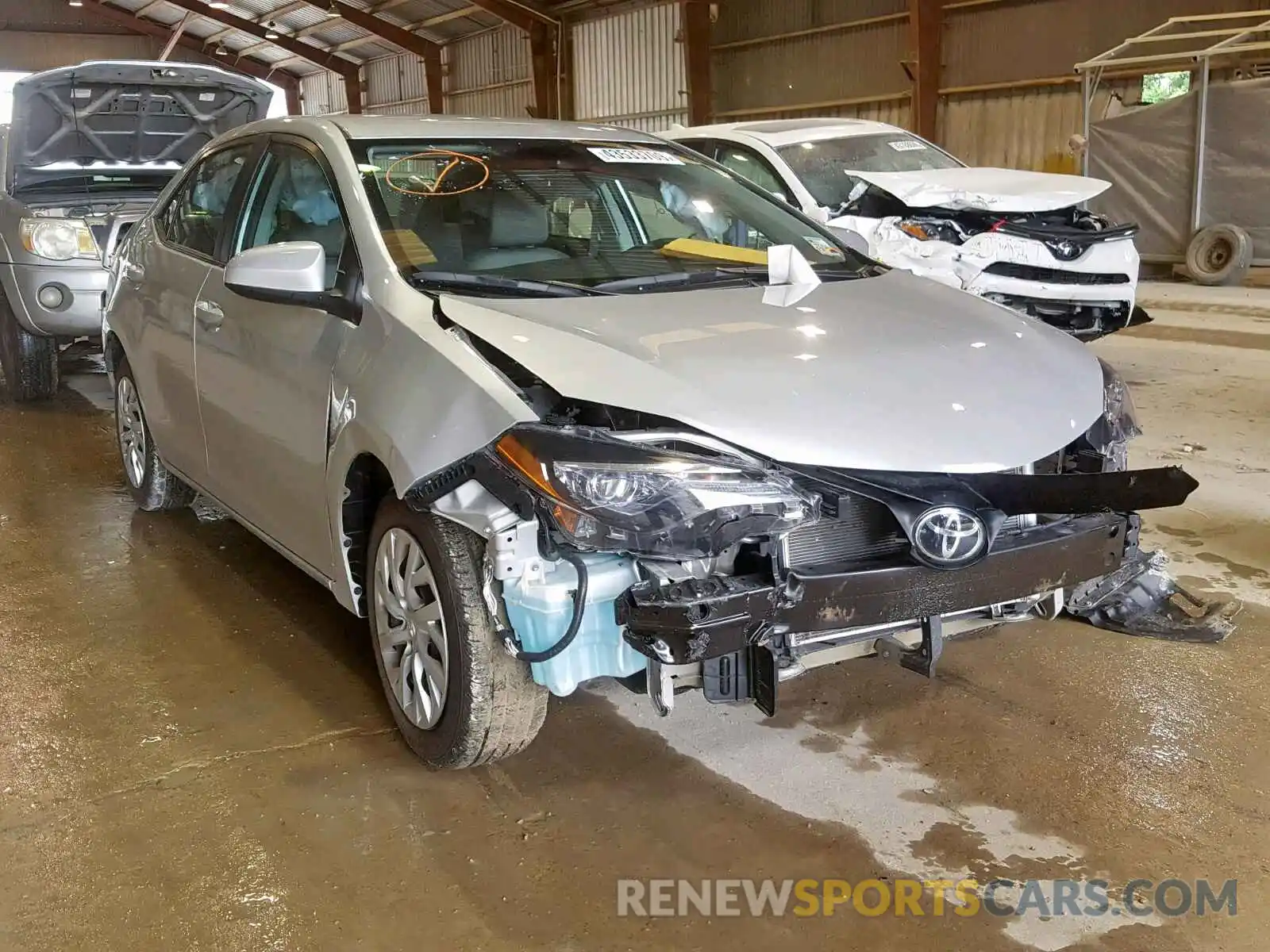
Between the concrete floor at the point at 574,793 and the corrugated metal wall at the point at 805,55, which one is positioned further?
the corrugated metal wall at the point at 805,55

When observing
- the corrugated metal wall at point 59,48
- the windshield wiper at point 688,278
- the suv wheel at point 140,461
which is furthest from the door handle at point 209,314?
the corrugated metal wall at point 59,48

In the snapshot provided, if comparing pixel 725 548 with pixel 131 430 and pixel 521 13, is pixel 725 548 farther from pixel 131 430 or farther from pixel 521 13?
pixel 521 13

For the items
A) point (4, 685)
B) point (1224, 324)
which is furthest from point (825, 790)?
point (1224, 324)

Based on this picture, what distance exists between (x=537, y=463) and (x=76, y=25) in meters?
31.5

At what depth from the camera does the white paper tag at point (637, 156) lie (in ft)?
11.6

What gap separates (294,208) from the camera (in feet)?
10.9

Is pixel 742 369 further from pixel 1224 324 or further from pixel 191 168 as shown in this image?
Result: pixel 1224 324

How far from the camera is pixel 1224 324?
9906 millimetres

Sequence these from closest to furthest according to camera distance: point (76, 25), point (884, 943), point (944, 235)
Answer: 1. point (884, 943)
2. point (944, 235)
3. point (76, 25)

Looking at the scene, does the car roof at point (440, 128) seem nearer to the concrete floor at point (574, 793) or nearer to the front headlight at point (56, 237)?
the concrete floor at point (574, 793)

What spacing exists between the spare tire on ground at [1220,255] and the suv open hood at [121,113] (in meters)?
A: 9.76

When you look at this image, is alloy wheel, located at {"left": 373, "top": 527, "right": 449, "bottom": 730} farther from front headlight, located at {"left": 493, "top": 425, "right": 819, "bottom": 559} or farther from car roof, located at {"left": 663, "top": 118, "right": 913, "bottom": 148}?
car roof, located at {"left": 663, "top": 118, "right": 913, "bottom": 148}

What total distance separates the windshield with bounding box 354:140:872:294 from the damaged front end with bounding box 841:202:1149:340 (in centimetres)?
348

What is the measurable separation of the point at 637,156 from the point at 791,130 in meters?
4.77
